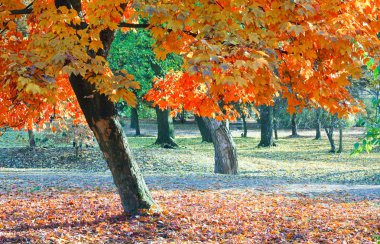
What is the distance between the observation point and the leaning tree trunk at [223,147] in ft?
50.6

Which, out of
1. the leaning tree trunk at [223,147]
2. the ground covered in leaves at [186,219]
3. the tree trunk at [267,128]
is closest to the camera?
the ground covered in leaves at [186,219]

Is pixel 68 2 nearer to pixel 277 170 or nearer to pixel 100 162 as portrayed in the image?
pixel 100 162

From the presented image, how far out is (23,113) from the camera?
34.4ft

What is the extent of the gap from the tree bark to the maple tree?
15mm

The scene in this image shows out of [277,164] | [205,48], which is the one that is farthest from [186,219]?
[277,164]

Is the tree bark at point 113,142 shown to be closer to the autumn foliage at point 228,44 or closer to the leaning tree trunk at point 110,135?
the leaning tree trunk at point 110,135

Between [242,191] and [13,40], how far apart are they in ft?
20.2

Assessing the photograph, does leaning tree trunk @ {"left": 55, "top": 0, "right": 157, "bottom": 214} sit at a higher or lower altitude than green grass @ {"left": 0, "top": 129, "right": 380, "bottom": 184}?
higher

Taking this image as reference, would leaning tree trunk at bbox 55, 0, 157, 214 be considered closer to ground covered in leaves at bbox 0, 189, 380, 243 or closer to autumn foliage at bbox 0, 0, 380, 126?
ground covered in leaves at bbox 0, 189, 380, 243

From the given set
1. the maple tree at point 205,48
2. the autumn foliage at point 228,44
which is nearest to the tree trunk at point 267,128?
the maple tree at point 205,48

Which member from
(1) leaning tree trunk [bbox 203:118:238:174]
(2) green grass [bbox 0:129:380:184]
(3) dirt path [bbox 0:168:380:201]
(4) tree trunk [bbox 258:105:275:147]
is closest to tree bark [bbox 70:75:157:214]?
(3) dirt path [bbox 0:168:380:201]

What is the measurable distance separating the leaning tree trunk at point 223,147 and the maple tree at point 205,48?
776 cm

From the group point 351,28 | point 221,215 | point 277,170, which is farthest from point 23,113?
point 277,170

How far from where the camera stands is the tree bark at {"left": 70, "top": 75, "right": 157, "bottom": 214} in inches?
282
